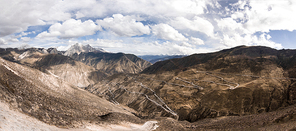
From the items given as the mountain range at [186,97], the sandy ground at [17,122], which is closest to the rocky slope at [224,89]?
the mountain range at [186,97]

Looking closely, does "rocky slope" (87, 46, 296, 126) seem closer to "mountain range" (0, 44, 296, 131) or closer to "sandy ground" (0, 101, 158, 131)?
"mountain range" (0, 44, 296, 131)

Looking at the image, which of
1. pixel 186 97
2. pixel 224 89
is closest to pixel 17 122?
pixel 186 97

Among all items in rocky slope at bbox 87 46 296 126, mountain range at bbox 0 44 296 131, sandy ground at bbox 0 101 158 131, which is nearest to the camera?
sandy ground at bbox 0 101 158 131

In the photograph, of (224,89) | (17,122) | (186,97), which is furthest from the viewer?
(186,97)

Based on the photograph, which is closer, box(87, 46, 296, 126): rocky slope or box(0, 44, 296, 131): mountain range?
box(0, 44, 296, 131): mountain range

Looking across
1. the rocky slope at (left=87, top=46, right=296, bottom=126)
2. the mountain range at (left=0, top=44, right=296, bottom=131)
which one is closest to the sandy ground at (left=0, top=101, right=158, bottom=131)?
the mountain range at (left=0, top=44, right=296, bottom=131)

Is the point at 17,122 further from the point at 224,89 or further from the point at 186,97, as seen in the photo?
the point at 224,89

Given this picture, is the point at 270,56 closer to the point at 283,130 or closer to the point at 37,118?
the point at 283,130

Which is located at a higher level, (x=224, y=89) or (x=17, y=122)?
(x=17, y=122)

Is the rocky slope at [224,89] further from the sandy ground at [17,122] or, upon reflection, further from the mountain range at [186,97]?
the sandy ground at [17,122]
